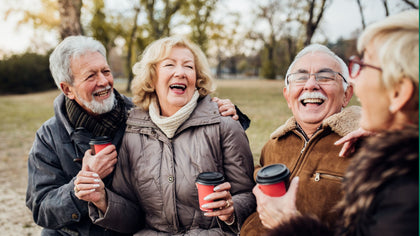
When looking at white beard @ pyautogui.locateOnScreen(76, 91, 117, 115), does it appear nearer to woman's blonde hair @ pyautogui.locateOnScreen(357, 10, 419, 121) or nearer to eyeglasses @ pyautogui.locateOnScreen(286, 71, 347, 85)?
eyeglasses @ pyautogui.locateOnScreen(286, 71, 347, 85)

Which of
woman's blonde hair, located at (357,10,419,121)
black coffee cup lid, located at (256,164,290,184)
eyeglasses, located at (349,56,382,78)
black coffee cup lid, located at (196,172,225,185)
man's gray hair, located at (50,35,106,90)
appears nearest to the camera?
woman's blonde hair, located at (357,10,419,121)

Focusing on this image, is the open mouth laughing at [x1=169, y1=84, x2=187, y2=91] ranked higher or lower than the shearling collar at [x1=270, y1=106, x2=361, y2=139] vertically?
higher

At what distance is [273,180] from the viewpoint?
1645 millimetres

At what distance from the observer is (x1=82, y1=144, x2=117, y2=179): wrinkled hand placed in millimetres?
2314

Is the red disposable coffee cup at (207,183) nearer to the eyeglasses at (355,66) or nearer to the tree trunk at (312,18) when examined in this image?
the eyeglasses at (355,66)

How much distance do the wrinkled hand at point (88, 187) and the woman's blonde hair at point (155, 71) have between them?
0.72m

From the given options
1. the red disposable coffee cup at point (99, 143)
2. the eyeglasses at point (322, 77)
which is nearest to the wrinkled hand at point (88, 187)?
the red disposable coffee cup at point (99, 143)

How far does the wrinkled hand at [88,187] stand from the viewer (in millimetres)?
2237

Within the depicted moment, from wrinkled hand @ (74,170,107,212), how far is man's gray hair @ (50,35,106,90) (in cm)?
99

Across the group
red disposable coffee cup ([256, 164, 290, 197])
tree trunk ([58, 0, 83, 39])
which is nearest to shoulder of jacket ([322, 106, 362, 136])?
red disposable coffee cup ([256, 164, 290, 197])

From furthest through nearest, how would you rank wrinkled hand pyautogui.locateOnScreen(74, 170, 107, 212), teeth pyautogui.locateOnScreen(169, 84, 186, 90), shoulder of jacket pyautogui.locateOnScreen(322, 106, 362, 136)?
teeth pyautogui.locateOnScreen(169, 84, 186, 90) → wrinkled hand pyautogui.locateOnScreen(74, 170, 107, 212) → shoulder of jacket pyautogui.locateOnScreen(322, 106, 362, 136)

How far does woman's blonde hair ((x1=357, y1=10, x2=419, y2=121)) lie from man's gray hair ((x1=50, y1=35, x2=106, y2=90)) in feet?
7.62

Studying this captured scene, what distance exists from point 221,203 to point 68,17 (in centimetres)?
→ 705

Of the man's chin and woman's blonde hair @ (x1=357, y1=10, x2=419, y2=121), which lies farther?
the man's chin
